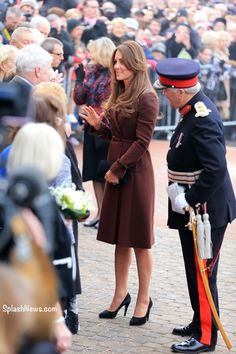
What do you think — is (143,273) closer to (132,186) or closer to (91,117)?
(132,186)

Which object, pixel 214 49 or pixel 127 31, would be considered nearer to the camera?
pixel 127 31

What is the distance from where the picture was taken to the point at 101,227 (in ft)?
21.5

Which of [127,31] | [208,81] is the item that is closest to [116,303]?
[127,31]

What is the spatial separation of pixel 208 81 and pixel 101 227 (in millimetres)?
10666

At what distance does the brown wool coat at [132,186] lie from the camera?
6.36 metres

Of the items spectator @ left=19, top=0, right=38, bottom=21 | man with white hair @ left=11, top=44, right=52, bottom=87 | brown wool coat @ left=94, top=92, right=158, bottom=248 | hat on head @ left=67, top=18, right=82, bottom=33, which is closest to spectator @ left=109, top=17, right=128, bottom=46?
hat on head @ left=67, top=18, right=82, bottom=33

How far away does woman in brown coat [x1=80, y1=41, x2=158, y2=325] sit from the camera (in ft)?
20.9

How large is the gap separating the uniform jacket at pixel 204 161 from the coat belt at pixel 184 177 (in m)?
0.03

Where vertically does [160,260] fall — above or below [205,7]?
above

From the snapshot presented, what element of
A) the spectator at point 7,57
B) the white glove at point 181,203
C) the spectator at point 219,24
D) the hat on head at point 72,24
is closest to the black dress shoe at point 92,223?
the spectator at point 7,57

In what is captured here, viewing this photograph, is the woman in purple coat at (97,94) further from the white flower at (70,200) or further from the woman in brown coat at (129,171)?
the white flower at (70,200)

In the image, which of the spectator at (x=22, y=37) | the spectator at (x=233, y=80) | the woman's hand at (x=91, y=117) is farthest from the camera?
the spectator at (x=233, y=80)

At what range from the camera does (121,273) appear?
659 cm

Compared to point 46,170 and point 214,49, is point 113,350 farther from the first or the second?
point 214,49
